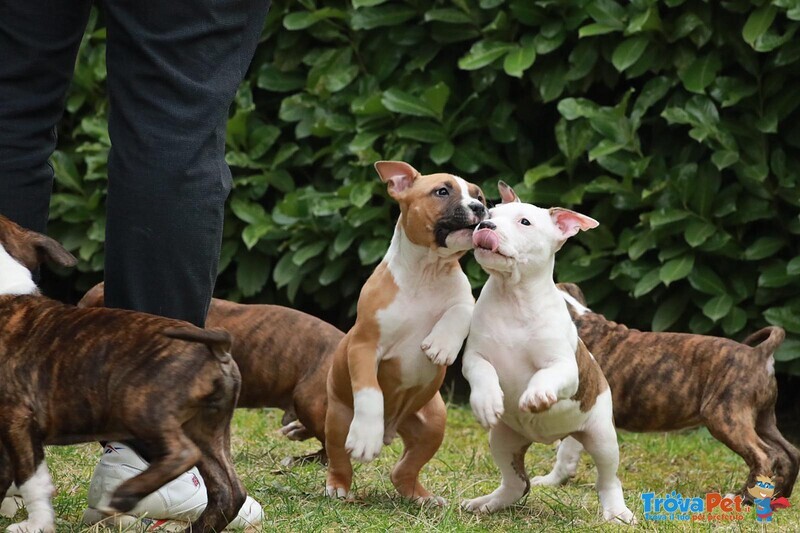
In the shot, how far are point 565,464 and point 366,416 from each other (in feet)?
3.92

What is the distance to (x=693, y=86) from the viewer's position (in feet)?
18.1

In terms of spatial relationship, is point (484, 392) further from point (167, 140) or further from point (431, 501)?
point (167, 140)

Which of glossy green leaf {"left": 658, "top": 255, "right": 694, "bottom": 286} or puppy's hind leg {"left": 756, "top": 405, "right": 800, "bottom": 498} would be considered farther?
glossy green leaf {"left": 658, "top": 255, "right": 694, "bottom": 286}

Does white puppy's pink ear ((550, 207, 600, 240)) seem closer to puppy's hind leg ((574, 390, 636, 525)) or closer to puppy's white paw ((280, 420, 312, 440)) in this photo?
puppy's hind leg ((574, 390, 636, 525))

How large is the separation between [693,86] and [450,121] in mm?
1246

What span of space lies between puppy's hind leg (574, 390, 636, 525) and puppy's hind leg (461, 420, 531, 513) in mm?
225

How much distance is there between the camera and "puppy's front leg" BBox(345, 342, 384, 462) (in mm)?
3764

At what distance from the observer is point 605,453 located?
12.6 feet

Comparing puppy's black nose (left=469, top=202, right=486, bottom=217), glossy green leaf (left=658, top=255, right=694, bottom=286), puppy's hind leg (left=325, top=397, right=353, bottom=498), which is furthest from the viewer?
glossy green leaf (left=658, top=255, right=694, bottom=286)

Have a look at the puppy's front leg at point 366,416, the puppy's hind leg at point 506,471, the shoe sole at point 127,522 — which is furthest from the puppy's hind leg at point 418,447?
the shoe sole at point 127,522

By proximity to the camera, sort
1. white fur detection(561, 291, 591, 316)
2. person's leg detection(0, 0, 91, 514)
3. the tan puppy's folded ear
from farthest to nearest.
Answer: white fur detection(561, 291, 591, 316), person's leg detection(0, 0, 91, 514), the tan puppy's folded ear

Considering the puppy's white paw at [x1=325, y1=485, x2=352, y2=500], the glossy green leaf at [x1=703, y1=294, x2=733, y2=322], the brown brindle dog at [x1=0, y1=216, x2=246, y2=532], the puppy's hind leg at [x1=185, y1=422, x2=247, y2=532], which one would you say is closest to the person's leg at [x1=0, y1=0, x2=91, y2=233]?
the brown brindle dog at [x1=0, y1=216, x2=246, y2=532]

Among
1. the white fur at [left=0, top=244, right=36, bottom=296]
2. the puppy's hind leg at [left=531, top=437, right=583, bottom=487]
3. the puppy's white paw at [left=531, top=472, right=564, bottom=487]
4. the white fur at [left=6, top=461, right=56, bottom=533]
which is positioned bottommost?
the puppy's white paw at [left=531, top=472, right=564, bottom=487]

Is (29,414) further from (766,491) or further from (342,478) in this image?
(766,491)
